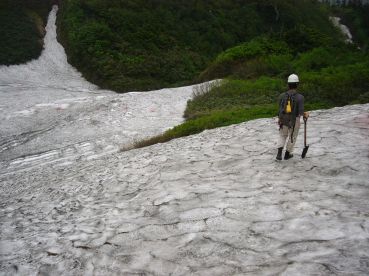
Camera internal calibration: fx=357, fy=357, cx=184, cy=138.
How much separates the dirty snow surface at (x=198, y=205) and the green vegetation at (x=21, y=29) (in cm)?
2080

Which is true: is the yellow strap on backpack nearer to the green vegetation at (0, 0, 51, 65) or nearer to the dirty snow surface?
the dirty snow surface

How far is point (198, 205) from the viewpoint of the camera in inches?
261

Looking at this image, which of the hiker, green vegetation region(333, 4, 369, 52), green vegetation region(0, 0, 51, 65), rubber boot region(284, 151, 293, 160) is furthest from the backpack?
green vegetation region(333, 4, 369, 52)

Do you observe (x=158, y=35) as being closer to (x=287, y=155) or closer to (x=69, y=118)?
(x=69, y=118)

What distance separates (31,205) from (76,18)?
31482mm

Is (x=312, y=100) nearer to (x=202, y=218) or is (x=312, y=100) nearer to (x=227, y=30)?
(x=202, y=218)

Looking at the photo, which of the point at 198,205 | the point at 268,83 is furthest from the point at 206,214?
the point at 268,83

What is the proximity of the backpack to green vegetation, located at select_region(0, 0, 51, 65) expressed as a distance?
1111 inches

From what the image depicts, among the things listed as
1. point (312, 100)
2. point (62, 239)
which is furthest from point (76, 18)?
point (62, 239)

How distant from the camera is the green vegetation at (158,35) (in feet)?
97.2

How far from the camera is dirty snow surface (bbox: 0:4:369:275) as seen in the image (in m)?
4.93

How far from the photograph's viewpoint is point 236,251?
5.04m

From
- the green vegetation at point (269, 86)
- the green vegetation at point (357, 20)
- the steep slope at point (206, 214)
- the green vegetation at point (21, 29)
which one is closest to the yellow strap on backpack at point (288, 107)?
the steep slope at point (206, 214)

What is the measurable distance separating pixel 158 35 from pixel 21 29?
1362 centimetres
